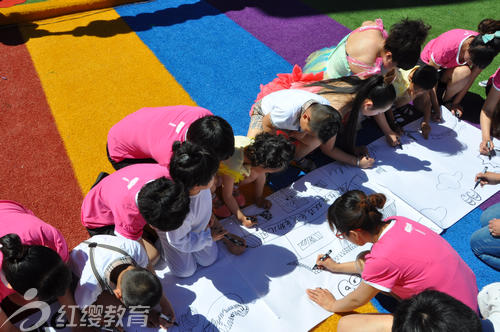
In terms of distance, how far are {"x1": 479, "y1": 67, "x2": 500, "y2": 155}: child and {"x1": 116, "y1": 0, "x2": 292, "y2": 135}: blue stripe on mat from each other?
1.67m

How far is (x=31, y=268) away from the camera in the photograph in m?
1.38

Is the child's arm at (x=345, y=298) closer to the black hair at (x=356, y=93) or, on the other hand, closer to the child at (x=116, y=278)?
the child at (x=116, y=278)

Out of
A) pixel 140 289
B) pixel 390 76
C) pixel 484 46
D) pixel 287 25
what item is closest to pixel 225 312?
pixel 140 289

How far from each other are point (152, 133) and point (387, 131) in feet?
5.87

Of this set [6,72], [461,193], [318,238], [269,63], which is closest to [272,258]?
[318,238]

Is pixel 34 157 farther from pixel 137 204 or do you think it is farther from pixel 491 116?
pixel 491 116

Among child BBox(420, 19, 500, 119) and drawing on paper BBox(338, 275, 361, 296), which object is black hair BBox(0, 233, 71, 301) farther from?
child BBox(420, 19, 500, 119)

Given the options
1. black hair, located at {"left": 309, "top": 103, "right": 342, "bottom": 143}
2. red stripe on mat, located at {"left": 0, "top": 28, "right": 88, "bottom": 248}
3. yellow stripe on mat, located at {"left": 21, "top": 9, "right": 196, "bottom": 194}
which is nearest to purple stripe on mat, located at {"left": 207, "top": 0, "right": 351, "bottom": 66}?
yellow stripe on mat, located at {"left": 21, "top": 9, "right": 196, "bottom": 194}

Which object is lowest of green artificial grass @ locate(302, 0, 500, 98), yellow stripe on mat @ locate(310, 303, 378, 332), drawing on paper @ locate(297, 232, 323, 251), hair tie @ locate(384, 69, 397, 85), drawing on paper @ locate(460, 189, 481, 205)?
yellow stripe on mat @ locate(310, 303, 378, 332)

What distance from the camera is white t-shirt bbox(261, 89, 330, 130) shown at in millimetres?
2201

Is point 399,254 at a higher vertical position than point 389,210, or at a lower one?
higher

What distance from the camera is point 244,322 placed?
1.76m

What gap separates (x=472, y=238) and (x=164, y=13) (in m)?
3.64

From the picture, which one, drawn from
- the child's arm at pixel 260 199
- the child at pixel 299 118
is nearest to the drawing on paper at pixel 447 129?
the child at pixel 299 118
